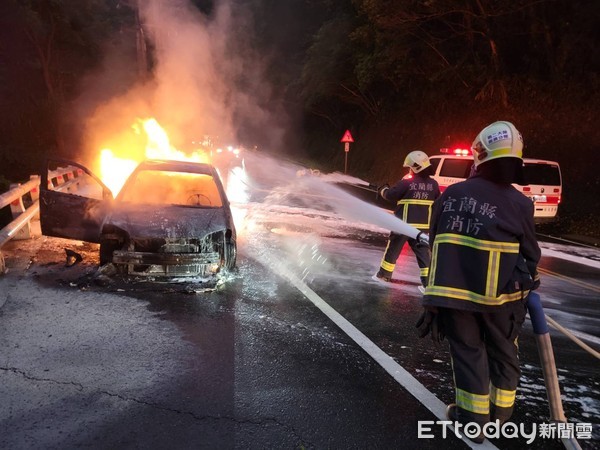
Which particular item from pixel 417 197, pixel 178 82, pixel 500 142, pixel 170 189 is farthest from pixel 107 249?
pixel 178 82

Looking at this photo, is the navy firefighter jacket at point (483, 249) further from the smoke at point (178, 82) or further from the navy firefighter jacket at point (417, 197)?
the smoke at point (178, 82)

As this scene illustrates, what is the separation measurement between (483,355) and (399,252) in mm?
3476

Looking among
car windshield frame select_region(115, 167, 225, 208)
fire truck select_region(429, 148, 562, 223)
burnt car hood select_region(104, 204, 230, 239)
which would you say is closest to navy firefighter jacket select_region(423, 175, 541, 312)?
burnt car hood select_region(104, 204, 230, 239)

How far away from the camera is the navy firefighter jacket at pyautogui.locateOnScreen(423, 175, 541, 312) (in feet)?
9.14

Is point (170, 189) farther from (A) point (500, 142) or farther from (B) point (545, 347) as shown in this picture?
(B) point (545, 347)

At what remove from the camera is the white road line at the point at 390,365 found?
3.27 meters

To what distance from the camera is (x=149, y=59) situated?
2180 cm

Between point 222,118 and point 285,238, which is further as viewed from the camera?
point 222,118

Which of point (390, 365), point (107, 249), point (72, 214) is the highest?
point (72, 214)

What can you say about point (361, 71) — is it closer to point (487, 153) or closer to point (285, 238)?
point (285, 238)

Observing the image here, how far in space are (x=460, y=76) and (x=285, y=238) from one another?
14545 millimetres

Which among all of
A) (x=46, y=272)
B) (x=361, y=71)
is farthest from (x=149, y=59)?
(x=46, y=272)

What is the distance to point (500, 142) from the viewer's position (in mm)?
2854

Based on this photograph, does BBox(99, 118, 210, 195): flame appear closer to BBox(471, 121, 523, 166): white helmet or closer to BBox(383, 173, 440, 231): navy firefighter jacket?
BBox(383, 173, 440, 231): navy firefighter jacket
